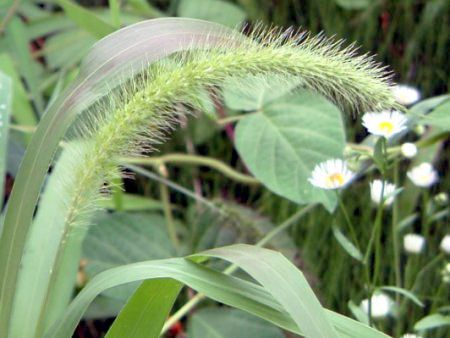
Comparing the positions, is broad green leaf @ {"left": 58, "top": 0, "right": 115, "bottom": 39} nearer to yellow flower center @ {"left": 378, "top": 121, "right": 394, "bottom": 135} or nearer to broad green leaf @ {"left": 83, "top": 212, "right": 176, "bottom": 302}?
broad green leaf @ {"left": 83, "top": 212, "right": 176, "bottom": 302}

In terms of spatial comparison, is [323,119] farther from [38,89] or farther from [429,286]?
[38,89]

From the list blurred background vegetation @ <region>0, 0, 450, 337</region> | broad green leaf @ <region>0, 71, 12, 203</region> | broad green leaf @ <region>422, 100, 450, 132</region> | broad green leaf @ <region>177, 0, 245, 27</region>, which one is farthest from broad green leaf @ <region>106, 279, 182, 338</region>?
broad green leaf @ <region>177, 0, 245, 27</region>

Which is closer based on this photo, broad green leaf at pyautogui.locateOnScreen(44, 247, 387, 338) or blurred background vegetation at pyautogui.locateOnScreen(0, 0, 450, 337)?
broad green leaf at pyautogui.locateOnScreen(44, 247, 387, 338)

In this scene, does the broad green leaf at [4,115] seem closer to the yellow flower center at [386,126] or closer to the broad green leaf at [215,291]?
the broad green leaf at [215,291]

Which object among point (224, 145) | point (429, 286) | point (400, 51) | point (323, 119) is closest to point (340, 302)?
point (429, 286)

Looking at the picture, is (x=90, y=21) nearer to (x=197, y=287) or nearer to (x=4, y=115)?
(x=4, y=115)

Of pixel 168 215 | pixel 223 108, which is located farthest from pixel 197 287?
pixel 223 108

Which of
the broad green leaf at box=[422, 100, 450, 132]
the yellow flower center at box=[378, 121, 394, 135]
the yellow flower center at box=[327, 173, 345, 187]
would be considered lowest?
the yellow flower center at box=[327, 173, 345, 187]
